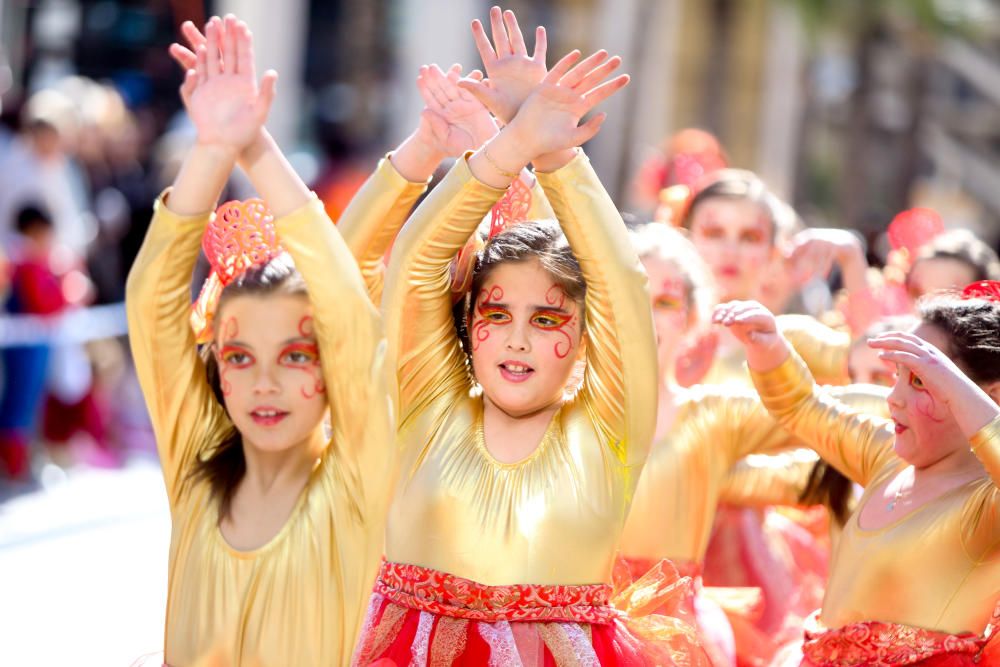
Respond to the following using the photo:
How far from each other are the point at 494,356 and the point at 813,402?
0.95 m

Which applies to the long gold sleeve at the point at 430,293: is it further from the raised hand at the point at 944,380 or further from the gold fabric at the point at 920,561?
the raised hand at the point at 944,380

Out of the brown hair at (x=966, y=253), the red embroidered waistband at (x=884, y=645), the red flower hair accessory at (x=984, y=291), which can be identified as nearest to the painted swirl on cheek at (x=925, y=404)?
the red flower hair accessory at (x=984, y=291)

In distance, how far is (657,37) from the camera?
21438 mm

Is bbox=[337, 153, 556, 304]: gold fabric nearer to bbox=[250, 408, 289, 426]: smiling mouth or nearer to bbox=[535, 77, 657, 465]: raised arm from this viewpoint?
bbox=[535, 77, 657, 465]: raised arm

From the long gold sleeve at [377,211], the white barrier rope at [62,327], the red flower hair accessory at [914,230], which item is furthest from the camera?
the white barrier rope at [62,327]

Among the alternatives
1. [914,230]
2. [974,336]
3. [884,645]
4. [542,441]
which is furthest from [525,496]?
[914,230]

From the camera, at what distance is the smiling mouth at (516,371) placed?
3.46m

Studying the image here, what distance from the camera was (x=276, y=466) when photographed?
322cm

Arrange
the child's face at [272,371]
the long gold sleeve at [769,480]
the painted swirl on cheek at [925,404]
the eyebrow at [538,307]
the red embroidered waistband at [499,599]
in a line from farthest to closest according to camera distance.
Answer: the long gold sleeve at [769,480] → the painted swirl on cheek at [925,404] → the eyebrow at [538,307] → the red embroidered waistband at [499,599] → the child's face at [272,371]

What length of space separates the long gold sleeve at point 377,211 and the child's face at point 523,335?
354mm

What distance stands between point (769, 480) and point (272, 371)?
208cm

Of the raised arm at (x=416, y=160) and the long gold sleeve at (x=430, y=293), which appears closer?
the long gold sleeve at (x=430, y=293)

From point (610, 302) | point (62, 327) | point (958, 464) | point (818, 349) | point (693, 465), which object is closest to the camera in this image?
point (610, 302)

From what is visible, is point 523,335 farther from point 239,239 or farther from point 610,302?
point 239,239
